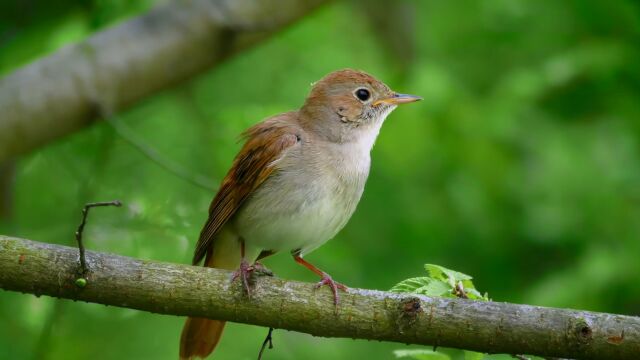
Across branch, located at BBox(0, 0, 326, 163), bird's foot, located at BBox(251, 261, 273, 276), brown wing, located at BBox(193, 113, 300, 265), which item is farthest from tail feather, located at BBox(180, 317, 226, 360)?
branch, located at BBox(0, 0, 326, 163)

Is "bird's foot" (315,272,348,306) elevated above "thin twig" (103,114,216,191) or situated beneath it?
situated beneath

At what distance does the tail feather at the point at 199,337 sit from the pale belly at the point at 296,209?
567 millimetres

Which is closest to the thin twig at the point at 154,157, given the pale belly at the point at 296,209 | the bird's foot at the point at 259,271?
the pale belly at the point at 296,209

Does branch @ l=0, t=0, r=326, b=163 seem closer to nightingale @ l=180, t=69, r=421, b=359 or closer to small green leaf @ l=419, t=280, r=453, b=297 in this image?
nightingale @ l=180, t=69, r=421, b=359

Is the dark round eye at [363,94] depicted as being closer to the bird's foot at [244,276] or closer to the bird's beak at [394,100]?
the bird's beak at [394,100]

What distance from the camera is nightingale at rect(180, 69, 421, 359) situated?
5578 mm

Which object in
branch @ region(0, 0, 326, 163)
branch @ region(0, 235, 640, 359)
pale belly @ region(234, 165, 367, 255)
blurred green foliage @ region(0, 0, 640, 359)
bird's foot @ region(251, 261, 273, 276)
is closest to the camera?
branch @ region(0, 235, 640, 359)

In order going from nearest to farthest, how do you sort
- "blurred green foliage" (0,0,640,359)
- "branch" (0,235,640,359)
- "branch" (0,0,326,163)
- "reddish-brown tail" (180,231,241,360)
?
"branch" (0,235,640,359) < "reddish-brown tail" (180,231,241,360) < "branch" (0,0,326,163) < "blurred green foliage" (0,0,640,359)

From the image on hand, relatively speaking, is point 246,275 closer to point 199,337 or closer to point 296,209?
point 296,209

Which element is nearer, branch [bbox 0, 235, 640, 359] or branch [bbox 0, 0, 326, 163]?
branch [bbox 0, 235, 640, 359]

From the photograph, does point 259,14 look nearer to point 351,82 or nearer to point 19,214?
point 351,82

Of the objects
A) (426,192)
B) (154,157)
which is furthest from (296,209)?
(426,192)

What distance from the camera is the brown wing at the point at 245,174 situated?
5711 mm

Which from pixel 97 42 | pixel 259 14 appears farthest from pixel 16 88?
pixel 259 14
